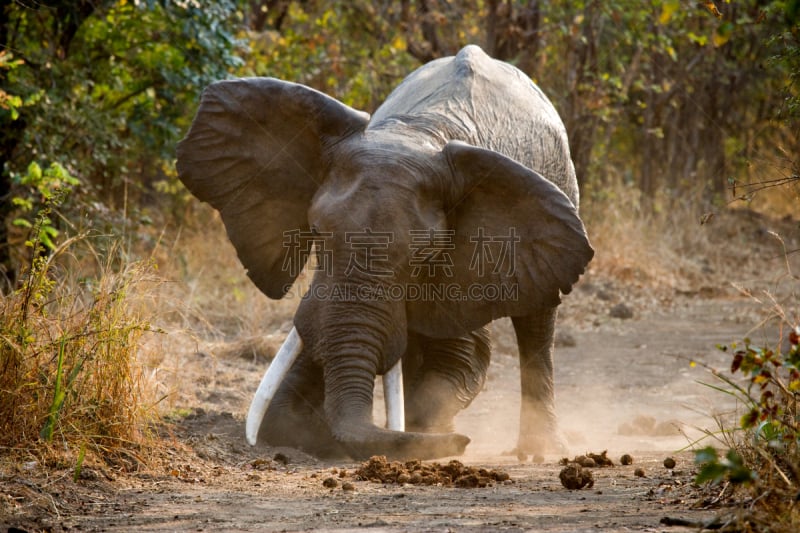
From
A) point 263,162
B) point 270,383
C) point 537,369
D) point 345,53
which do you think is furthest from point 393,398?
point 345,53

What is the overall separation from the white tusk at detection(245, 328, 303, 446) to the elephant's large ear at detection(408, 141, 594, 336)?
2.33ft

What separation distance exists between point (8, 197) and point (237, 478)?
16.8 ft

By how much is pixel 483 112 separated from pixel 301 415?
2.23 m

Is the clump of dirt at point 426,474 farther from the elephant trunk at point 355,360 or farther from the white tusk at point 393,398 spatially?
the white tusk at point 393,398

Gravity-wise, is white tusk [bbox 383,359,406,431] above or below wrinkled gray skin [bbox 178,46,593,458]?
below

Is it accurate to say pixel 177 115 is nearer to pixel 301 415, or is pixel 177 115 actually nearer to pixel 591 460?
pixel 301 415

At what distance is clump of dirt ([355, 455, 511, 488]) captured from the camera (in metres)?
5.32

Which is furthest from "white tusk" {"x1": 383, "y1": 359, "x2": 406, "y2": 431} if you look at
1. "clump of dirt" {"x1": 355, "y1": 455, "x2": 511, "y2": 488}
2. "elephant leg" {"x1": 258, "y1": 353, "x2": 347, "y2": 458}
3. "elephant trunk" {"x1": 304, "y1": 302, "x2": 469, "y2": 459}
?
"clump of dirt" {"x1": 355, "y1": 455, "x2": 511, "y2": 488}

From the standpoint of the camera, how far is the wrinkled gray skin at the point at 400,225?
612cm

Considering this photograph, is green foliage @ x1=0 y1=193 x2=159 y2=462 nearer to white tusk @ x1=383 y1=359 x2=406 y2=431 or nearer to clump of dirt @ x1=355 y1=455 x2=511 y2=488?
clump of dirt @ x1=355 y1=455 x2=511 y2=488

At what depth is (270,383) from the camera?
6516 mm

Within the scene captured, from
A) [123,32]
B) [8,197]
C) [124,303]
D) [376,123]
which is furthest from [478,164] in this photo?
[123,32]

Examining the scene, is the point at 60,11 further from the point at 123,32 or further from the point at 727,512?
the point at 727,512

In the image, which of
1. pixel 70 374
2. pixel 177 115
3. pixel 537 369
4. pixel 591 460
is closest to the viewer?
→ pixel 70 374
